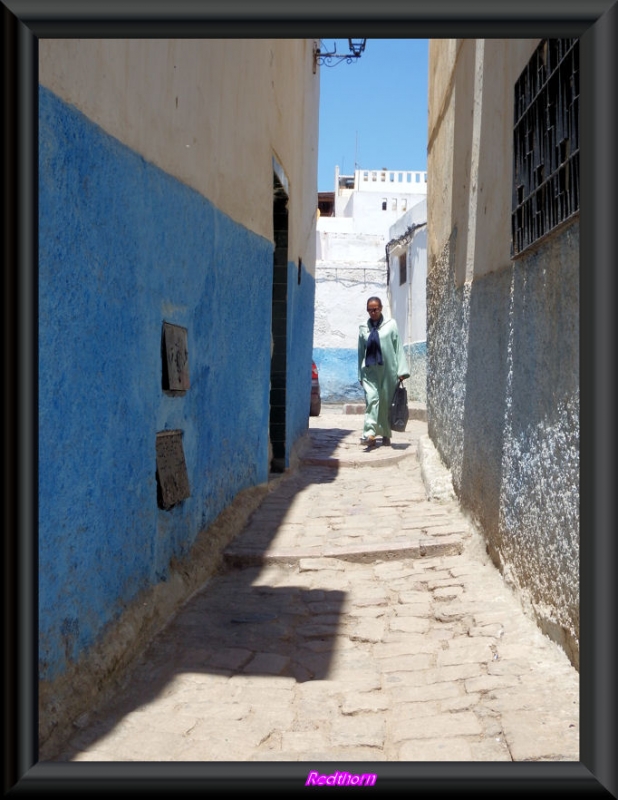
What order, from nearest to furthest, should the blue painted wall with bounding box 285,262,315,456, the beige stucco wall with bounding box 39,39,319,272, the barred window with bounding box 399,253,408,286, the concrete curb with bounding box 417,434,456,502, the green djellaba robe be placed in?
the beige stucco wall with bounding box 39,39,319,272 < the concrete curb with bounding box 417,434,456,502 < the blue painted wall with bounding box 285,262,315,456 < the green djellaba robe < the barred window with bounding box 399,253,408,286

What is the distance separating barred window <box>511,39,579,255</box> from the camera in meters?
3.13

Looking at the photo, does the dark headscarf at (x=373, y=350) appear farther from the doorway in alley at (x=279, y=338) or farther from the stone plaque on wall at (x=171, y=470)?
the stone plaque on wall at (x=171, y=470)

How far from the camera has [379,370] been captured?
393 inches

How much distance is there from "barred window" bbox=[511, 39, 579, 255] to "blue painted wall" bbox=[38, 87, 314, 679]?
1593 mm

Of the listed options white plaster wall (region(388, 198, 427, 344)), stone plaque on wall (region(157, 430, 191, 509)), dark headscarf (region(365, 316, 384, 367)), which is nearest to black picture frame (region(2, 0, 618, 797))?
stone plaque on wall (region(157, 430, 191, 509))

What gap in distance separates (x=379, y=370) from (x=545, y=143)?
647 centimetres

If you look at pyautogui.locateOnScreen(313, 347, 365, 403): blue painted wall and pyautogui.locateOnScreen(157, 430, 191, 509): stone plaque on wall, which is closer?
pyautogui.locateOnScreen(157, 430, 191, 509): stone plaque on wall

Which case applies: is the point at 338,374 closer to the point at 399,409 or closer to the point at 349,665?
the point at 399,409

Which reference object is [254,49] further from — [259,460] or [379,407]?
[379,407]

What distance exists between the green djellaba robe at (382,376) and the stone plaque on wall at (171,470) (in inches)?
216

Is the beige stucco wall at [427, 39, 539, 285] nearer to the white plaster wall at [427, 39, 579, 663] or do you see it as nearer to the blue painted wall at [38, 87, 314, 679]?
the white plaster wall at [427, 39, 579, 663]

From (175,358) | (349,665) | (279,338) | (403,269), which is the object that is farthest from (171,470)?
(403,269)

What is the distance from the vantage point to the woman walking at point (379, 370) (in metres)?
9.81

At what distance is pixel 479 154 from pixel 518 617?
2.97m
